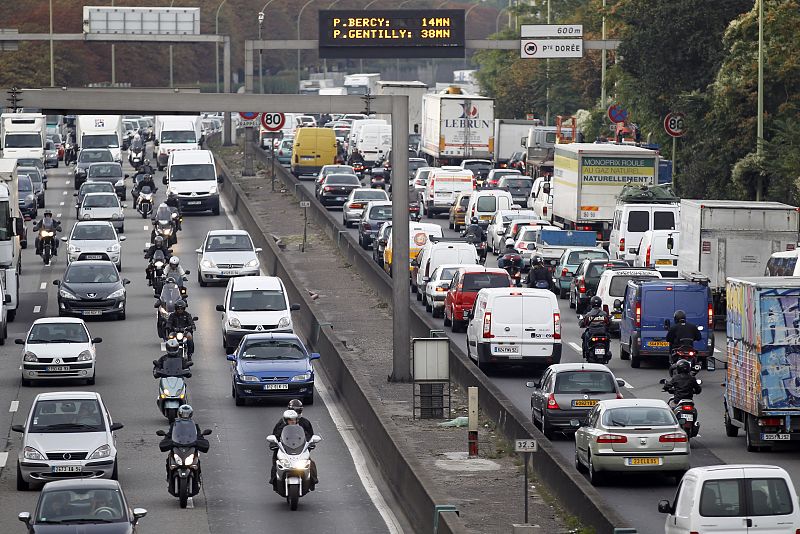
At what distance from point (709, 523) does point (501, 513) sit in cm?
508

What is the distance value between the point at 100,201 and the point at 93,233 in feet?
31.2

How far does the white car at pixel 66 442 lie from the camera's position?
2542cm

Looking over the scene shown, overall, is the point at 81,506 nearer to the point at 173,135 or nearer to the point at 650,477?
the point at 650,477

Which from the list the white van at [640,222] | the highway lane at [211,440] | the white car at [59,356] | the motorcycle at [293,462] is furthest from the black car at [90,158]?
the motorcycle at [293,462]

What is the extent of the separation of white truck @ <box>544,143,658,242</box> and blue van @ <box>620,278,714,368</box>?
2005 centimetres

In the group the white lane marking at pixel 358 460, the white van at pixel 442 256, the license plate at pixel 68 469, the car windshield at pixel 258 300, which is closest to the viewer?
the white lane marking at pixel 358 460

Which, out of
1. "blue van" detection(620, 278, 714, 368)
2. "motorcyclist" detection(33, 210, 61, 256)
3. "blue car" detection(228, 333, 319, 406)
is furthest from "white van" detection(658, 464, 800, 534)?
"motorcyclist" detection(33, 210, 61, 256)

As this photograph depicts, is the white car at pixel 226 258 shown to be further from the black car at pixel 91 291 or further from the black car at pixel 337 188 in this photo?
the black car at pixel 337 188

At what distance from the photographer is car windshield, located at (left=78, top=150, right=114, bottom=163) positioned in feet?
265

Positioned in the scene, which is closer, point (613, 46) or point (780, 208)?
point (780, 208)

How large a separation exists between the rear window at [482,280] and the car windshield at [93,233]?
49.4 ft

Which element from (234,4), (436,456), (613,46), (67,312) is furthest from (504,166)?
(234,4)

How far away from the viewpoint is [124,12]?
10375 centimetres

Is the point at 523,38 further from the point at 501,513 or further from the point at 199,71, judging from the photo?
the point at 199,71
